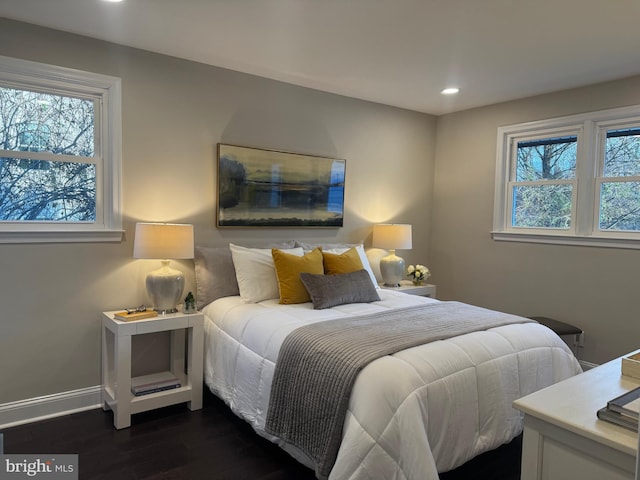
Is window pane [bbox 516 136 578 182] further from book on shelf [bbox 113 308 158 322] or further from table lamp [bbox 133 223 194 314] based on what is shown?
book on shelf [bbox 113 308 158 322]

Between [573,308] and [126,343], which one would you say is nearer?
[126,343]

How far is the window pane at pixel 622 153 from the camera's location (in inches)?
141

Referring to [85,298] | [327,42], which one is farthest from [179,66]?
[85,298]

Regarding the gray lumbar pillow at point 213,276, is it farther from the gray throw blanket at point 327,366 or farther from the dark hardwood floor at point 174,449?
the gray throw blanket at point 327,366

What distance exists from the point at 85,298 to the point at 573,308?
389 cm

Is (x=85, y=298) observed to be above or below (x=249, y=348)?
above

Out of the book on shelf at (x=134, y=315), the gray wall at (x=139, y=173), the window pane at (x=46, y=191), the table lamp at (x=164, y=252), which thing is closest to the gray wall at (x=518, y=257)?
A: the gray wall at (x=139, y=173)

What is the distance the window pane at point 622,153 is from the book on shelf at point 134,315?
12.3 ft

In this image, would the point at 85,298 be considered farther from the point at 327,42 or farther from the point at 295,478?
the point at 327,42

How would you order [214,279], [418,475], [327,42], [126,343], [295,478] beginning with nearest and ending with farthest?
[418,475], [295,478], [126,343], [327,42], [214,279]

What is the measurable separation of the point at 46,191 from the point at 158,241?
823 mm

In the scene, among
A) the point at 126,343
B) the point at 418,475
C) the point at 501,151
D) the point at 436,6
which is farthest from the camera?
the point at 501,151

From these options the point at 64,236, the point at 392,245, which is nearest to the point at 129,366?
the point at 64,236

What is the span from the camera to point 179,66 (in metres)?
3.26
